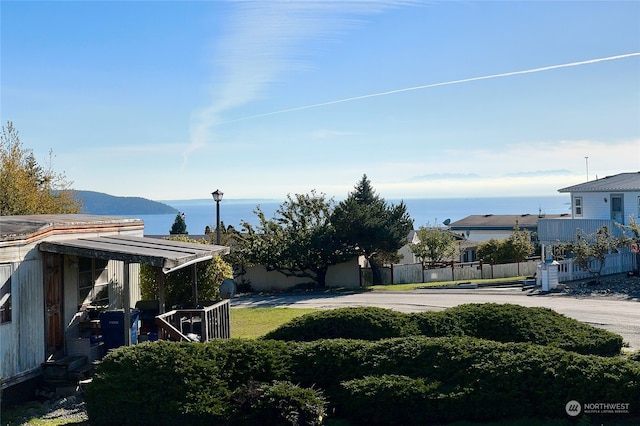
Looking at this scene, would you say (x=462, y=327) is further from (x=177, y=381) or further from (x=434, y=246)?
(x=434, y=246)

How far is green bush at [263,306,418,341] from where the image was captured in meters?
11.6

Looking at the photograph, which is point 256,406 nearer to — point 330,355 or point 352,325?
point 330,355

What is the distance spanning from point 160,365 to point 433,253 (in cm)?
3340

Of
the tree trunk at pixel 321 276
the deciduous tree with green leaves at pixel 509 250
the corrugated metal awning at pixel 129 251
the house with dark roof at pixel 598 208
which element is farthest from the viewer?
the deciduous tree with green leaves at pixel 509 250

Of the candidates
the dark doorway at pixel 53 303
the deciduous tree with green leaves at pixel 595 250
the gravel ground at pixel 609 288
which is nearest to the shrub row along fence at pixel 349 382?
the dark doorway at pixel 53 303

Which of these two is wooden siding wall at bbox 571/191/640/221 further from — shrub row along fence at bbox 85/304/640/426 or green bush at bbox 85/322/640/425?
shrub row along fence at bbox 85/304/640/426

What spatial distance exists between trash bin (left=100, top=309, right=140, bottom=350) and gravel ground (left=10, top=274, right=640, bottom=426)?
69.2 inches

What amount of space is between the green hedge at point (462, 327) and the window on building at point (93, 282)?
17.2 ft

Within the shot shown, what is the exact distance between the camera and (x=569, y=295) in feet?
81.8

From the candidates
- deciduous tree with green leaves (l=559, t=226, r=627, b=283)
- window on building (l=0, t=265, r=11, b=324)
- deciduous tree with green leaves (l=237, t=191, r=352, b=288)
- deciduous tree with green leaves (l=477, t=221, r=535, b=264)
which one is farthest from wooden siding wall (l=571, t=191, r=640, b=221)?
window on building (l=0, t=265, r=11, b=324)

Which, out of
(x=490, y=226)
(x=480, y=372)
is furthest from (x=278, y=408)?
(x=490, y=226)

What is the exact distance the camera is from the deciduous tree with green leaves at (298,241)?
110ft

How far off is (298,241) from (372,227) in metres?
4.00

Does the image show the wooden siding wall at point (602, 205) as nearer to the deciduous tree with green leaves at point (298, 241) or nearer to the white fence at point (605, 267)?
the white fence at point (605, 267)
